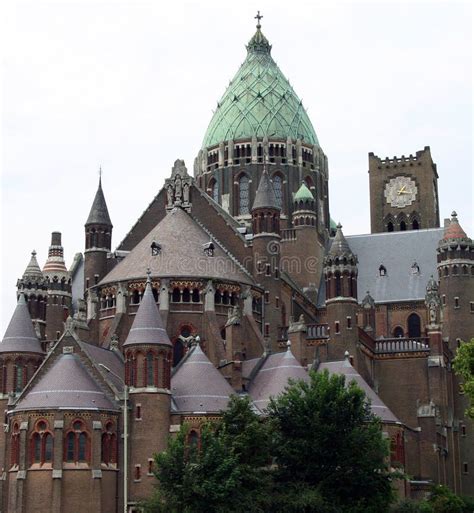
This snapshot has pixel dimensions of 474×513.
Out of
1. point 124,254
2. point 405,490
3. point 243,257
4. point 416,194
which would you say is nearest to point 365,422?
point 405,490

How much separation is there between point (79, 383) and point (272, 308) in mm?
20850

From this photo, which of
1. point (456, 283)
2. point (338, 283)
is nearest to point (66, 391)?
point (338, 283)

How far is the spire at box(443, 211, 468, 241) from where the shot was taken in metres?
104

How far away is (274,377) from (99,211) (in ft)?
87.4

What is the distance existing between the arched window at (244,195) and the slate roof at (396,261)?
1048 cm

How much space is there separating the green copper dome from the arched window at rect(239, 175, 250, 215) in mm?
4221

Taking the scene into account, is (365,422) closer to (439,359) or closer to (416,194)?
(439,359)

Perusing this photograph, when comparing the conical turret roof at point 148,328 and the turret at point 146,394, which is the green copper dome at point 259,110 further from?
the turret at point 146,394

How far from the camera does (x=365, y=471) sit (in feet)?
230

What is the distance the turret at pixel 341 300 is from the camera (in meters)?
90.0

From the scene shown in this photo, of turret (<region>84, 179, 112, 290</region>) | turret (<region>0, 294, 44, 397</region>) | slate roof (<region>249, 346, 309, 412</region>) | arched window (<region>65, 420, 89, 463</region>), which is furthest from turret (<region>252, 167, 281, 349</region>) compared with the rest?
arched window (<region>65, 420, 89, 463</region>)

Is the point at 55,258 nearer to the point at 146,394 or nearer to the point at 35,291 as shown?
the point at 35,291

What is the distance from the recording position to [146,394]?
251 ft

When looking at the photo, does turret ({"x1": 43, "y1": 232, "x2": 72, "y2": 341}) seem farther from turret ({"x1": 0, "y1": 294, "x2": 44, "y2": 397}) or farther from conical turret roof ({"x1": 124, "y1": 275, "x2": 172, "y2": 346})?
conical turret roof ({"x1": 124, "y1": 275, "x2": 172, "y2": 346})
